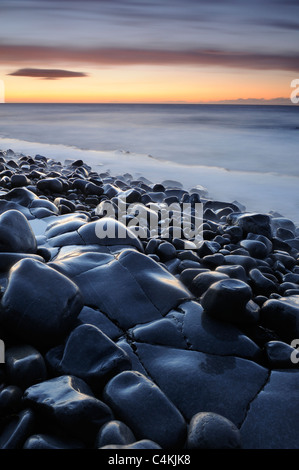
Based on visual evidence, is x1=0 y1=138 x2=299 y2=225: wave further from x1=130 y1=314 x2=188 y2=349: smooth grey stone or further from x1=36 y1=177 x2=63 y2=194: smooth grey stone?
x1=130 y1=314 x2=188 y2=349: smooth grey stone

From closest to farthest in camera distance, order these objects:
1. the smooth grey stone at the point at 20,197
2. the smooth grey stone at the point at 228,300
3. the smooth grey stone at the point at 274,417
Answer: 1. the smooth grey stone at the point at 274,417
2. the smooth grey stone at the point at 228,300
3. the smooth grey stone at the point at 20,197

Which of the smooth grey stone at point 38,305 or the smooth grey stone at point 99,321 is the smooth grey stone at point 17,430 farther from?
the smooth grey stone at point 99,321

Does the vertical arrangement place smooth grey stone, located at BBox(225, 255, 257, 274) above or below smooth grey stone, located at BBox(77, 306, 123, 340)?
above

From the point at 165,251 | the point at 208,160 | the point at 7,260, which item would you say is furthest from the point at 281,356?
the point at 208,160

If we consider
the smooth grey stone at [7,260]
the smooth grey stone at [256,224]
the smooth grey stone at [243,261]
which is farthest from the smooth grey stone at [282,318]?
the smooth grey stone at [256,224]

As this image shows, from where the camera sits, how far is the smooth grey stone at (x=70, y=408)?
4.78ft

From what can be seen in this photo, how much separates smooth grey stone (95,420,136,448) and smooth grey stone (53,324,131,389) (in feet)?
0.93

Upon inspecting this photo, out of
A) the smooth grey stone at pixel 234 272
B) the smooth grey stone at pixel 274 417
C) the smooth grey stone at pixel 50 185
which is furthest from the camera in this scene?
the smooth grey stone at pixel 50 185

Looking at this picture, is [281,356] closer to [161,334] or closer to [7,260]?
[161,334]

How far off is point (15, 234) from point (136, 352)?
1249mm

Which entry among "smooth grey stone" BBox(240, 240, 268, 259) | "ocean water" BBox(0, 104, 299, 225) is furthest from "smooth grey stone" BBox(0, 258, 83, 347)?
"ocean water" BBox(0, 104, 299, 225)

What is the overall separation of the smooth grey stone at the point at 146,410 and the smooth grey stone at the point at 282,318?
93 cm

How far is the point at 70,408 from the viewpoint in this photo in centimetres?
146

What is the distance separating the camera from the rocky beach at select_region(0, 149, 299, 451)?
149 centimetres
